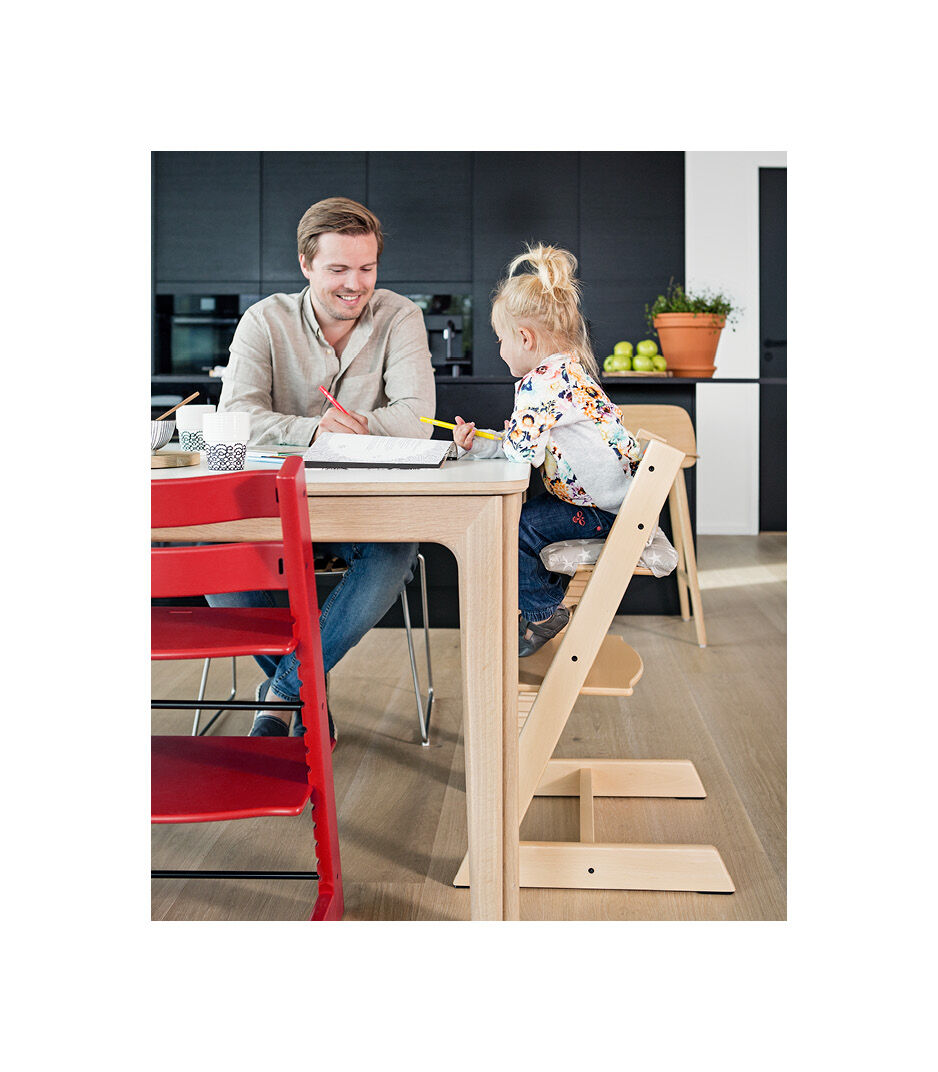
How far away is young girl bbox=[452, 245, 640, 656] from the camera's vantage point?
1.74m

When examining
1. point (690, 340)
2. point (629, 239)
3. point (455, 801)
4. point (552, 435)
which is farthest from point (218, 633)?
point (629, 239)

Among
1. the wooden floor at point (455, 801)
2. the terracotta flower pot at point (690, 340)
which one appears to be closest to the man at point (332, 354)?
the wooden floor at point (455, 801)

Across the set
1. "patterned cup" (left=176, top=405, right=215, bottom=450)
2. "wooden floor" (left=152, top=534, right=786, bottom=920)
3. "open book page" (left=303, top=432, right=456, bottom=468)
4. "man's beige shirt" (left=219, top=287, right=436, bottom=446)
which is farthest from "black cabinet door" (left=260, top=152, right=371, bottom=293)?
"open book page" (left=303, top=432, right=456, bottom=468)

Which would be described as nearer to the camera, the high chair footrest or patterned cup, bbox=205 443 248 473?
patterned cup, bbox=205 443 248 473

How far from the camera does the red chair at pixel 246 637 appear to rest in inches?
49.1

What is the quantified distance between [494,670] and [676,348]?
2.64 m

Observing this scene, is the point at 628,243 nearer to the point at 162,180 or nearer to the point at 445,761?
the point at 162,180

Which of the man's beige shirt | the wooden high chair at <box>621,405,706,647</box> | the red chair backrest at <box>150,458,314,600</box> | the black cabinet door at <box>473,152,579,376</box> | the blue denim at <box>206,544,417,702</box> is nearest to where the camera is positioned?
the red chair backrest at <box>150,458,314,600</box>

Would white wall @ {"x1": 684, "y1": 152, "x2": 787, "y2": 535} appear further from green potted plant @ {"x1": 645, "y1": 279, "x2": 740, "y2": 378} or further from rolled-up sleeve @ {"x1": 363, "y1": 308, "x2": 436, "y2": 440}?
rolled-up sleeve @ {"x1": 363, "y1": 308, "x2": 436, "y2": 440}

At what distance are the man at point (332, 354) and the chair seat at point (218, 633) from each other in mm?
642

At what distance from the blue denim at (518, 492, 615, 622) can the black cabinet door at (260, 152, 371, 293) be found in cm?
422

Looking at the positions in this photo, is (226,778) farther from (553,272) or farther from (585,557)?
(553,272)

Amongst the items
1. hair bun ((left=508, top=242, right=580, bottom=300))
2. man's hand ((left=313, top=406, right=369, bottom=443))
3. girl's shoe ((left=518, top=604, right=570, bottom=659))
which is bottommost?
girl's shoe ((left=518, top=604, right=570, bottom=659))

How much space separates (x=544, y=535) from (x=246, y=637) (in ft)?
2.31
